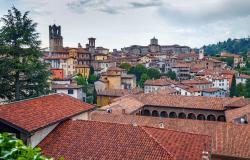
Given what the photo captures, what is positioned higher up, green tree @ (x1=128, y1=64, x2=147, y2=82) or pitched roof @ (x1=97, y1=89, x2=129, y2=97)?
green tree @ (x1=128, y1=64, x2=147, y2=82)

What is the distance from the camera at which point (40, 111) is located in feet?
53.6

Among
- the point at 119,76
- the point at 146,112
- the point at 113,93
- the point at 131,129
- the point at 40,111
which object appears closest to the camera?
the point at 131,129

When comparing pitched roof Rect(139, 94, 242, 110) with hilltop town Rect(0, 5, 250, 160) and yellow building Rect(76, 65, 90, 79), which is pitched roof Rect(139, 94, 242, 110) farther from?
yellow building Rect(76, 65, 90, 79)

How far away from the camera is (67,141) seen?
49.6ft

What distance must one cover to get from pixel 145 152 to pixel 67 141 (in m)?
3.98

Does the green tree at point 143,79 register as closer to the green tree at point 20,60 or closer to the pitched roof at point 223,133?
the pitched roof at point 223,133

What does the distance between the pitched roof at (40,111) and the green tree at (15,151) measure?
10.3 meters

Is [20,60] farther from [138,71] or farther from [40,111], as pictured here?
[138,71]

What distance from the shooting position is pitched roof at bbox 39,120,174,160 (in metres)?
13.7

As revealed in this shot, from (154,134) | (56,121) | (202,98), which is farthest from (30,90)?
(202,98)

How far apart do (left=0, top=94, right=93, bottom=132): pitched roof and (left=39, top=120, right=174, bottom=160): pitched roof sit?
34.5 inches

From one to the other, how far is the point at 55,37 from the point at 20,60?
323 feet

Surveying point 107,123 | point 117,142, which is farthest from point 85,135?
point 117,142

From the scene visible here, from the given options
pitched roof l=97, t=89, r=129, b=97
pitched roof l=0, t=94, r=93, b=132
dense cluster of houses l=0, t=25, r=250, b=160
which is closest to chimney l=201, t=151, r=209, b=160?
dense cluster of houses l=0, t=25, r=250, b=160
